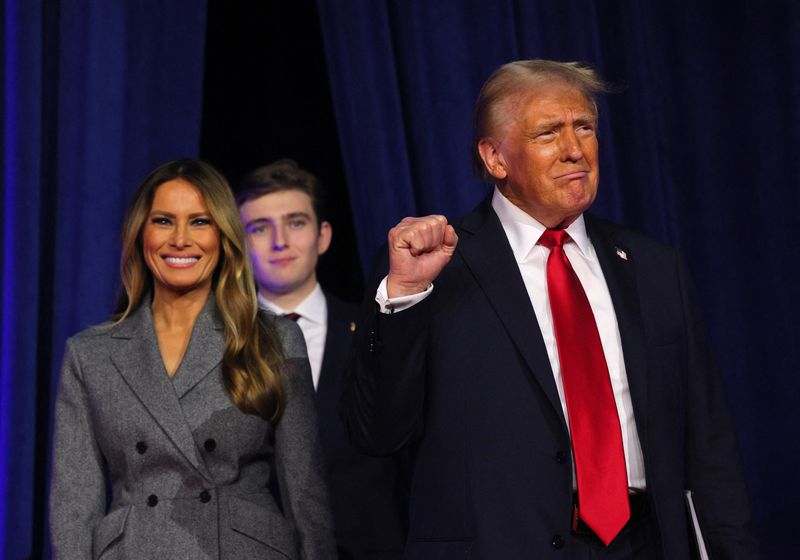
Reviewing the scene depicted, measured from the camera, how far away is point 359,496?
293 centimetres

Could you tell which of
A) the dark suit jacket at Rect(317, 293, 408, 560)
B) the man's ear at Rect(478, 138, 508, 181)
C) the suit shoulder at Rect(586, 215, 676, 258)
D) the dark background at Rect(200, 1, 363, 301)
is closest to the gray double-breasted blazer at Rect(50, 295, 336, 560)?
the dark suit jacket at Rect(317, 293, 408, 560)

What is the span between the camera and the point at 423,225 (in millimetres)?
1883

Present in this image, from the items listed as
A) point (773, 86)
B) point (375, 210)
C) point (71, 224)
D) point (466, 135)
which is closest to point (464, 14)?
point (466, 135)

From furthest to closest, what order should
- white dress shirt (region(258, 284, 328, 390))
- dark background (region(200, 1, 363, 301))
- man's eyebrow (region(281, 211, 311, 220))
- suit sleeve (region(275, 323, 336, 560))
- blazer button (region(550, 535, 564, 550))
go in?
dark background (region(200, 1, 363, 301))
man's eyebrow (region(281, 211, 311, 220))
white dress shirt (region(258, 284, 328, 390))
suit sleeve (region(275, 323, 336, 560))
blazer button (region(550, 535, 564, 550))

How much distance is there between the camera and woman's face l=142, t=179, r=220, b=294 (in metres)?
2.54

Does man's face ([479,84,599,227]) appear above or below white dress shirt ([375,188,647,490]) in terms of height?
above

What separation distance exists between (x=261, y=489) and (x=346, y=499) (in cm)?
54

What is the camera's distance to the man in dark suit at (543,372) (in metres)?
1.93

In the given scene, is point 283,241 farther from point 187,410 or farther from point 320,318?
point 187,410

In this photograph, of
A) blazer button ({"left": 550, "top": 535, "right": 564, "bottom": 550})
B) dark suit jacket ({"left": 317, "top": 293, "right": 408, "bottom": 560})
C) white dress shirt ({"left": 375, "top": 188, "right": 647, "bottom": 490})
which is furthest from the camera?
dark suit jacket ({"left": 317, "top": 293, "right": 408, "bottom": 560})

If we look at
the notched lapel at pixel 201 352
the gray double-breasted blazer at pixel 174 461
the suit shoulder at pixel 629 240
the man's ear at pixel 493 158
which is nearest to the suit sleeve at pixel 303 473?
the gray double-breasted blazer at pixel 174 461

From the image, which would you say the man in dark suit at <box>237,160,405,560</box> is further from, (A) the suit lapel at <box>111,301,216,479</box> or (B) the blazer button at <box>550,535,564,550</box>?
(B) the blazer button at <box>550,535,564,550</box>

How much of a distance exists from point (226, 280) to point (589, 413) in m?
1.02

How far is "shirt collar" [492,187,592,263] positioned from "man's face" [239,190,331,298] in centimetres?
114
